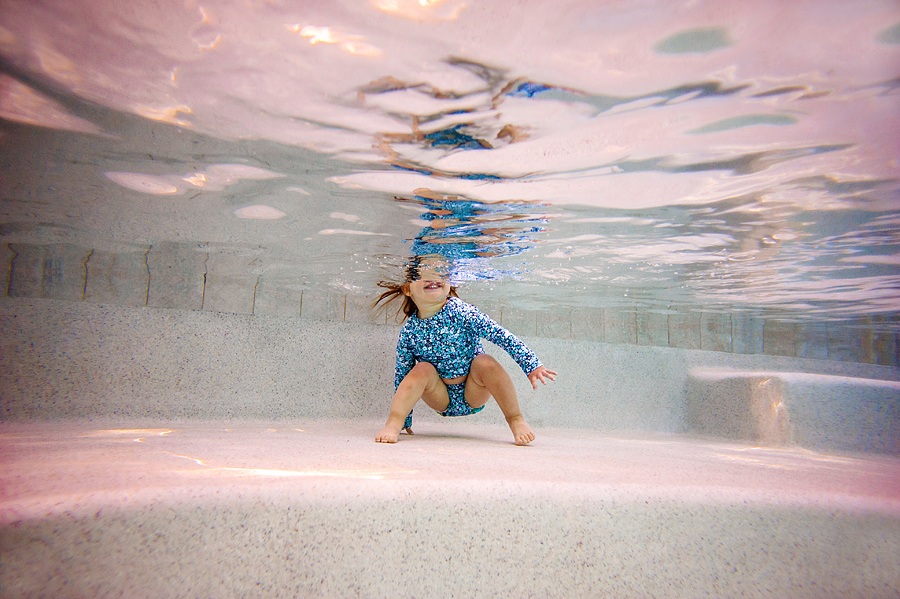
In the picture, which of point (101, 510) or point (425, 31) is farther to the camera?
point (425, 31)

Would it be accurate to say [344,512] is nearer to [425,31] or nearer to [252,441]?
[252,441]

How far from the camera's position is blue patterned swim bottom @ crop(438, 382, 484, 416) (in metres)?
5.40

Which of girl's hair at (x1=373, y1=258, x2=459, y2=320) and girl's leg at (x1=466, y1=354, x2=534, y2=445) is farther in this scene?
girl's hair at (x1=373, y1=258, x2=459, y2=320)

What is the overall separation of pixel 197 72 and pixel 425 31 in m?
1.78

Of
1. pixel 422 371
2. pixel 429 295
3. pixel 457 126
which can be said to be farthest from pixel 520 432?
pixel 457 126

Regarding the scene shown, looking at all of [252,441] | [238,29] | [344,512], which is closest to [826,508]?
[344,512]

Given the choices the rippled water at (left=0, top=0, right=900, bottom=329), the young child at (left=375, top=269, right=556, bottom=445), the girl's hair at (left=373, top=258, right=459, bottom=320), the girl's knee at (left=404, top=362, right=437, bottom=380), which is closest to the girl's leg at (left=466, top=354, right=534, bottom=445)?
the young child at (left=375, top=269, right=556, bottom=445)

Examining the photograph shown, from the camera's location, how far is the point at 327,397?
7.07m

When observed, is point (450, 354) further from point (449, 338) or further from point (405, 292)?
point (405, 292)

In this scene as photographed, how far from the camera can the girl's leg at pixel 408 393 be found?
445cm

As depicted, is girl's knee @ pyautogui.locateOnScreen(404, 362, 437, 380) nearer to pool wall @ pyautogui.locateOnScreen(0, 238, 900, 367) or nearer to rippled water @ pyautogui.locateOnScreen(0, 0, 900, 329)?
rippled water @ pyautogui.locateOnScreen(0, 0, 900, 329)

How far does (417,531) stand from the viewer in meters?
2.21

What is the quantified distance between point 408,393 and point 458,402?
0.99 metres

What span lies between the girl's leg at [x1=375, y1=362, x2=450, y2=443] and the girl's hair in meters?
1.10
